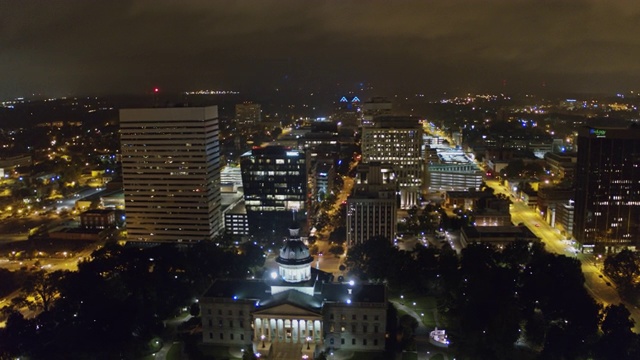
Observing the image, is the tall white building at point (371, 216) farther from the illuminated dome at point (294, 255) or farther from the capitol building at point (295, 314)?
the illuminated dome at point (294, 255)

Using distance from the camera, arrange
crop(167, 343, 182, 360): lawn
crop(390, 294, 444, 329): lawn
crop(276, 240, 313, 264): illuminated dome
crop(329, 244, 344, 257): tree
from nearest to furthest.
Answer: crop(167, 343, 182, 360): lawn → crop(276, 240, 313, 264): illuminated dome → crop(390, 294, 444, 329): lawn → crop(329, 244, 344, 257): tree

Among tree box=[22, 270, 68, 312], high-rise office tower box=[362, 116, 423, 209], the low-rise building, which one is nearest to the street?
the low-rise building

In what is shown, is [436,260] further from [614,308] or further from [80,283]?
[80,283]

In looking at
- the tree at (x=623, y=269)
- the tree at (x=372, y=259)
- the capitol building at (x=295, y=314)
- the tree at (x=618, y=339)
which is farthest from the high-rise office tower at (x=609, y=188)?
the capitol building at (x=295, y=314)

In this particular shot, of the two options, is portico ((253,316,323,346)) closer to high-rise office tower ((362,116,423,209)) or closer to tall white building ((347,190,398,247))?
tall white building ((347,190,398,247))

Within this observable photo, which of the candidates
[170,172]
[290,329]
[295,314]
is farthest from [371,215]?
Answer: [170,172]

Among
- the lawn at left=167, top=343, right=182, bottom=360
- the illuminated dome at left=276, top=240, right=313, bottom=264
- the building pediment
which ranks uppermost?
the illuminated dome at left=276, top=240, right=313, bottom=264
